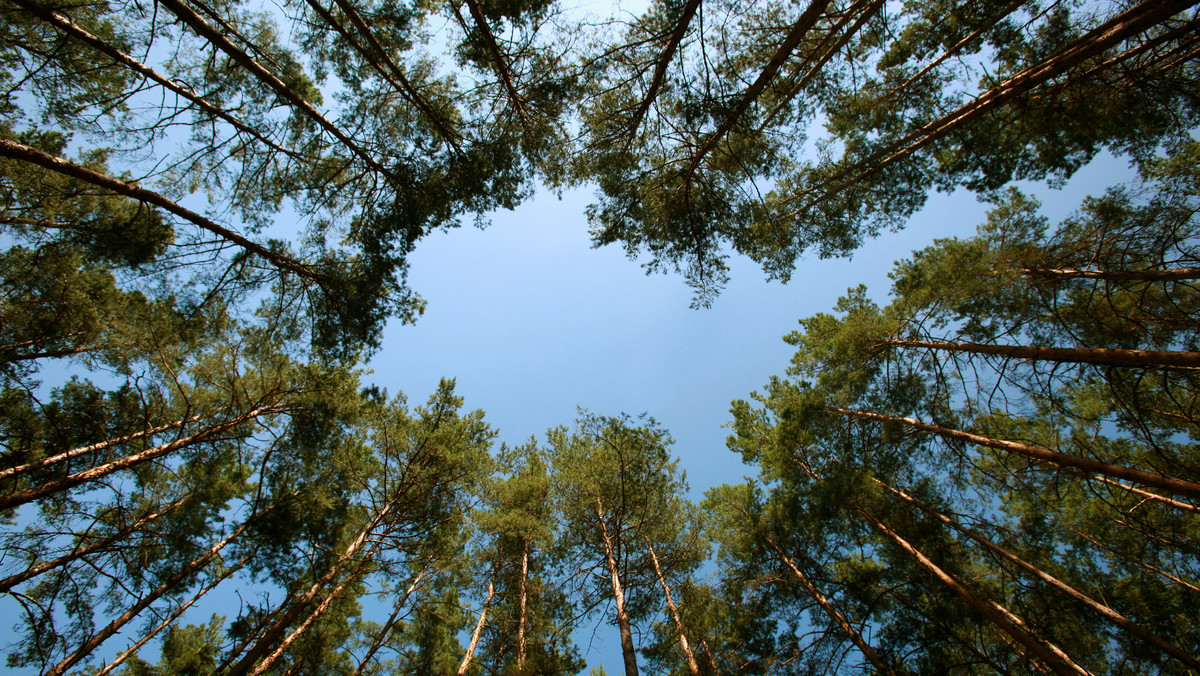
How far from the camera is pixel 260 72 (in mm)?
4754

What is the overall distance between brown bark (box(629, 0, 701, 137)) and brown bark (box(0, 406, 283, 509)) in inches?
300

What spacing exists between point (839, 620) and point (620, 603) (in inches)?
146

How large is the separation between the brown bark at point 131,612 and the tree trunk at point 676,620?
6.07 m

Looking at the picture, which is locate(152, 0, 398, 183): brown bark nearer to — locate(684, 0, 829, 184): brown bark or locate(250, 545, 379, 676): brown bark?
locate(684, 0, 829, 184): brown bark

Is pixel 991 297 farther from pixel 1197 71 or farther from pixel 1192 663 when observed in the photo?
pixel 1192 663

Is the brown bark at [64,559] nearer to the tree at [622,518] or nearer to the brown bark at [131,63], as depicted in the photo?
the brown bark at [131,63]

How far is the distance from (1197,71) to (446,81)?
434 inches

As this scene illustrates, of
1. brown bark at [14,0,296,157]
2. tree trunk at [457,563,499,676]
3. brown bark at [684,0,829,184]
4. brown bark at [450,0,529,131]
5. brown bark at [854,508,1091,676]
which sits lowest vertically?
brown bark at [854,508,1091,676]

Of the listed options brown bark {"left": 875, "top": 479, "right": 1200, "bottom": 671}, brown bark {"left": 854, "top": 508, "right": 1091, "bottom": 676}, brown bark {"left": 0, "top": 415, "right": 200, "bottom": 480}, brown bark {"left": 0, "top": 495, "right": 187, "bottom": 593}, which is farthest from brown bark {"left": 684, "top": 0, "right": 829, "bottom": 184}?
brown bark {"left": 0, "top": 495, "right": 187, "bottom": 593}

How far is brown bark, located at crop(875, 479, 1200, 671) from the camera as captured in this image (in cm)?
441

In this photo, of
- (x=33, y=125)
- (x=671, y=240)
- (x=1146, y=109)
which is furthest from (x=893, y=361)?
(x=33, y=125)

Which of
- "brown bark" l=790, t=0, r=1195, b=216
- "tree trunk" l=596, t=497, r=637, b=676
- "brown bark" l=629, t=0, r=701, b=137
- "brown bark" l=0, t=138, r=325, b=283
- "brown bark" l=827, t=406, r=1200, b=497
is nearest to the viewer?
"brown bark" l=0, t=138, r=325, b=283

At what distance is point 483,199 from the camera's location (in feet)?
22.2

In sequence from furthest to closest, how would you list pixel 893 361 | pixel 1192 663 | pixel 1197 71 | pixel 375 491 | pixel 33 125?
pixel 893 361
pixel 375 491
pixel 33 125
pixel 1197 71
pixel 1192 663
